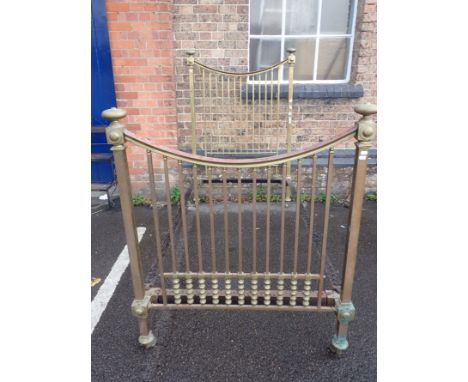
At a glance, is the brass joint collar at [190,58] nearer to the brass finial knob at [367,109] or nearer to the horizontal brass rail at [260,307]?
the brass finial knob at [367,109]

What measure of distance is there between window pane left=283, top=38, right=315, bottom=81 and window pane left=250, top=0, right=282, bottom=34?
0.22 m

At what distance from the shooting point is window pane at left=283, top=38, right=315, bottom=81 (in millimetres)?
4066

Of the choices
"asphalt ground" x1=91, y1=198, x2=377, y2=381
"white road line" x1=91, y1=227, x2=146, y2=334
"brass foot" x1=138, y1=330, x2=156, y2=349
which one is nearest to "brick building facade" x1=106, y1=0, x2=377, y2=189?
"white road line" x1=91, y1=227, x2=146, y2=334

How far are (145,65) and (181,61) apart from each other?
0.41 meters

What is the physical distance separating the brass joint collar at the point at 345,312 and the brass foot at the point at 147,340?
114 cm

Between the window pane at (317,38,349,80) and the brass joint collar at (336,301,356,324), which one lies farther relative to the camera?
the window pane at (317,38,349,80)

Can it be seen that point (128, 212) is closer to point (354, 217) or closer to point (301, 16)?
point (354, 217)

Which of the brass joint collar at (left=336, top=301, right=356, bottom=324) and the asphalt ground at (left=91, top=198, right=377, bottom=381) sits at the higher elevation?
the brass joint collar at (left=336, top=301, right=356, bottom=324)

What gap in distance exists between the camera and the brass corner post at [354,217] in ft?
5.49

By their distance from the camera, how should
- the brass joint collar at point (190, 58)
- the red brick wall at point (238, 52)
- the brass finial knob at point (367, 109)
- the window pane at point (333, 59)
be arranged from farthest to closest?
the window pane at point (333, 59), the red brick wall at point (238, 52), the brass joint collar at point (190, 58), the brass finial knob at point (367, 109)

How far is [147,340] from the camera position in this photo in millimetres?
2078

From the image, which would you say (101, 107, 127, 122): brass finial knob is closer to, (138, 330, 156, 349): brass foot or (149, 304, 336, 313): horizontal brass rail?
(149, 304, 336, 313): horizontal brass rail

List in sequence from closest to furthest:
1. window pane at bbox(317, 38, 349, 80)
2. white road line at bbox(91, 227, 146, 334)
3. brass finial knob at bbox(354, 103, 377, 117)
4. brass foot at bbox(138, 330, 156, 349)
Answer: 1. brass finial knob at bbox(354, 103, 377, 117)
2. brass foot at bbox(138, 330, 156, 349)
3. white road line at bbox(91, 227, 146, 334)
4. window pane at bbox(317, 38, 349, 80)

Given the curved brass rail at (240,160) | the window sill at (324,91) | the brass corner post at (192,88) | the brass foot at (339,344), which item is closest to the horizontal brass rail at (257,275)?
the brass foot at (339,344)
